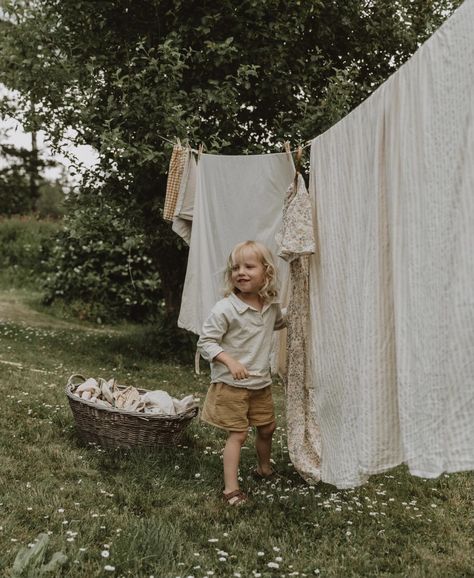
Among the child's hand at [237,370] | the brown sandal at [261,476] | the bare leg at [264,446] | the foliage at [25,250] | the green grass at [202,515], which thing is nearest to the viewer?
the green grass at [202,515]

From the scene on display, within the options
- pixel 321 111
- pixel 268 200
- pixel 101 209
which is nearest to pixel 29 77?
pixel 101 209

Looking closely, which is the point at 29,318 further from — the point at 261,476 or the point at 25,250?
the point at 261,476

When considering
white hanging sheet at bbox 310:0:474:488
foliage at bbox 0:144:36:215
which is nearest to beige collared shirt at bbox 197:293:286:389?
white hanging sheet at bbox 310:0:474:488

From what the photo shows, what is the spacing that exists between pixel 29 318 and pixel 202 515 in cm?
760

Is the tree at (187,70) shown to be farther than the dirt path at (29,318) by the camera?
No

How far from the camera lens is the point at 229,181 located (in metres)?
4.16

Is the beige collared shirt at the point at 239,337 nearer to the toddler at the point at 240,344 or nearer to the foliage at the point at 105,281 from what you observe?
the toddler at the point at 240,344

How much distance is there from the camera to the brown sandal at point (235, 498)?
3.16 meters

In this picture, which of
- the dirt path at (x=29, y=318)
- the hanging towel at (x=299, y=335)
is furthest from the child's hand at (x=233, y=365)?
the dirt path at (x=29, y=318)

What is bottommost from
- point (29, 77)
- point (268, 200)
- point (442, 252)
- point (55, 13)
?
point (442, 252)

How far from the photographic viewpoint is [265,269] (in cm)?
335

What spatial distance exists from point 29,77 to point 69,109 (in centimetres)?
48

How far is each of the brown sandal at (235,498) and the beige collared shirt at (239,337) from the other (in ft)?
1.70

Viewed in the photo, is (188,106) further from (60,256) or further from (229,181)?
(60,256)
